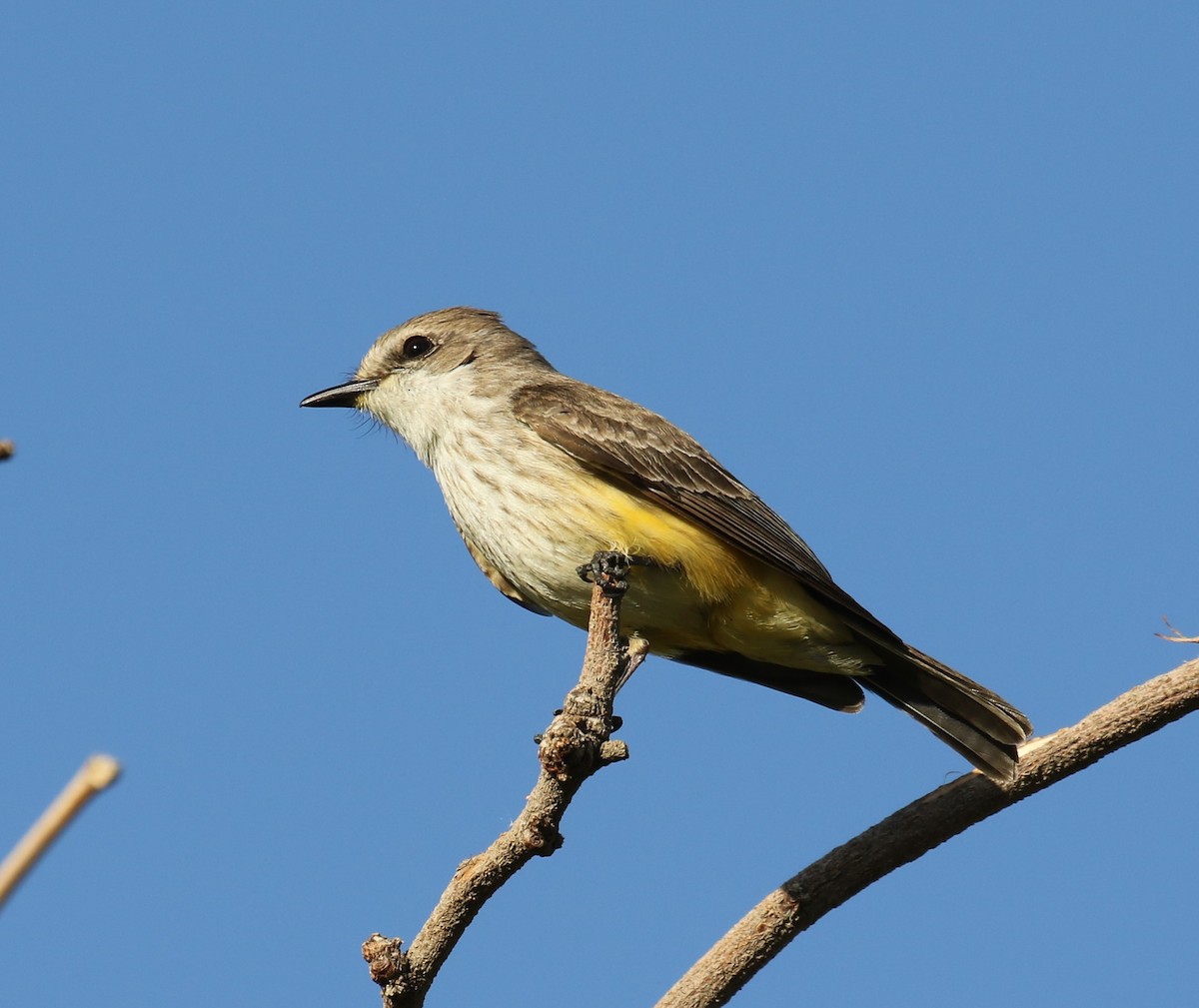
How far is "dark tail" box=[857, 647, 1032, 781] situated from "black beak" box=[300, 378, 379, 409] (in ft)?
13.1

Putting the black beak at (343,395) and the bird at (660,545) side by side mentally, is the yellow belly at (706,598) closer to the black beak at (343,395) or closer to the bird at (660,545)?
the bird at (660,545)

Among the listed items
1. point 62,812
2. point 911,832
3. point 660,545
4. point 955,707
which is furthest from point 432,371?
point 62,812

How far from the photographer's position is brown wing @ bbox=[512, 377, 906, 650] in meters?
8.23

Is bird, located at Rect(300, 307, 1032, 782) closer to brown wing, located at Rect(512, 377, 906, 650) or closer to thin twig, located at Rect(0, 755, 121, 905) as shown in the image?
brown wing, located at Rect(512, 377, 906, 650)

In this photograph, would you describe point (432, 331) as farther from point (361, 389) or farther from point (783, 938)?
point (783, 938)

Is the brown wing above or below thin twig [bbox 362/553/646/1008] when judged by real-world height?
above

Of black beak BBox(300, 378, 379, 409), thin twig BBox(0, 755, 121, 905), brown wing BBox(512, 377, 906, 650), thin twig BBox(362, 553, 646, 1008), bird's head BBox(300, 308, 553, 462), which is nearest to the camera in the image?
thin twig BBox(0, 755, 121, 905)

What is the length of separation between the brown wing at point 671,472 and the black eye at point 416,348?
129 centimetres

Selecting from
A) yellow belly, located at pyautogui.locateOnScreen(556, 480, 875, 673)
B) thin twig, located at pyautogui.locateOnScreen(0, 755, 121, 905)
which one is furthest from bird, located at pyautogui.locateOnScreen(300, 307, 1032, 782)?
thin twig, located at pyautogui.locateOnScreen(0, 755, 121, 905)

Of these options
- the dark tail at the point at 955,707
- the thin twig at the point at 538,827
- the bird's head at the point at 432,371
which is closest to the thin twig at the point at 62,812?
the thin twig at the point at 538,827

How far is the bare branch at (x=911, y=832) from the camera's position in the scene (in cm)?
539

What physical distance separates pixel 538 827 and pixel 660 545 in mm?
3001

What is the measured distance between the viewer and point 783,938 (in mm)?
5516

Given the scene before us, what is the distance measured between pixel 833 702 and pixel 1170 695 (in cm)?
315
